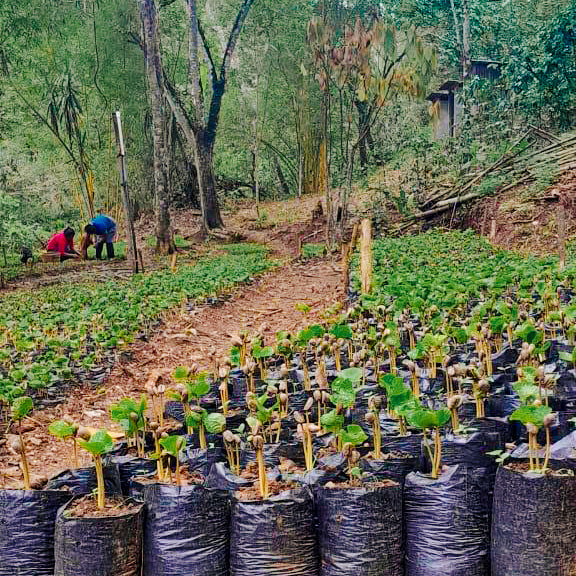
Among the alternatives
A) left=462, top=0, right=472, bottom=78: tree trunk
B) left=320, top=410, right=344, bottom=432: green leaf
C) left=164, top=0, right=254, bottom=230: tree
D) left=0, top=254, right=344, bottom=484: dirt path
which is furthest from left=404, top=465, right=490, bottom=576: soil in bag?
left=462, top=0, right=472, bottom=78: tree trunk

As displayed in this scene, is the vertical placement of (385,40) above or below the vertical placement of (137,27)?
below

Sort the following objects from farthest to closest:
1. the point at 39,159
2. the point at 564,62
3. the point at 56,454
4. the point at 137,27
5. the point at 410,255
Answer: the point at 39,159
the point at 137,27
the point at 564,62
the point at 410,255
the point at 56,454

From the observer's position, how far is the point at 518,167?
12.5 meters

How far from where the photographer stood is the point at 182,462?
255cm

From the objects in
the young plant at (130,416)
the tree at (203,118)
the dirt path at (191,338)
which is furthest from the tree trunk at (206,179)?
the young plant at (130,416)

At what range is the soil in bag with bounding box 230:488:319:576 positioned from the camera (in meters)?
2.06

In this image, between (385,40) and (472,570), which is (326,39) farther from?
(472,570)

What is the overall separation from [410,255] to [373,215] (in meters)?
4.53

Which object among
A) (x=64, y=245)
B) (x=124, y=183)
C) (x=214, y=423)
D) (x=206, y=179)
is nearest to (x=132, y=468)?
(x=214, y=423)

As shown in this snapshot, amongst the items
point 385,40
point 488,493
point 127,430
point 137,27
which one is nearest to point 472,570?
point 488,493

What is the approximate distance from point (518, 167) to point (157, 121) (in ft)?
21.6

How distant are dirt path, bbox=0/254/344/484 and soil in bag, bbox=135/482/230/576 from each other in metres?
0.95

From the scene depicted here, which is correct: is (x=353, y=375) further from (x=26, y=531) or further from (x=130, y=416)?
(x=26, y=531)

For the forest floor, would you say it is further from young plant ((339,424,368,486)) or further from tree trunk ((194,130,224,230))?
tree trunk ((194,130,224,230))
